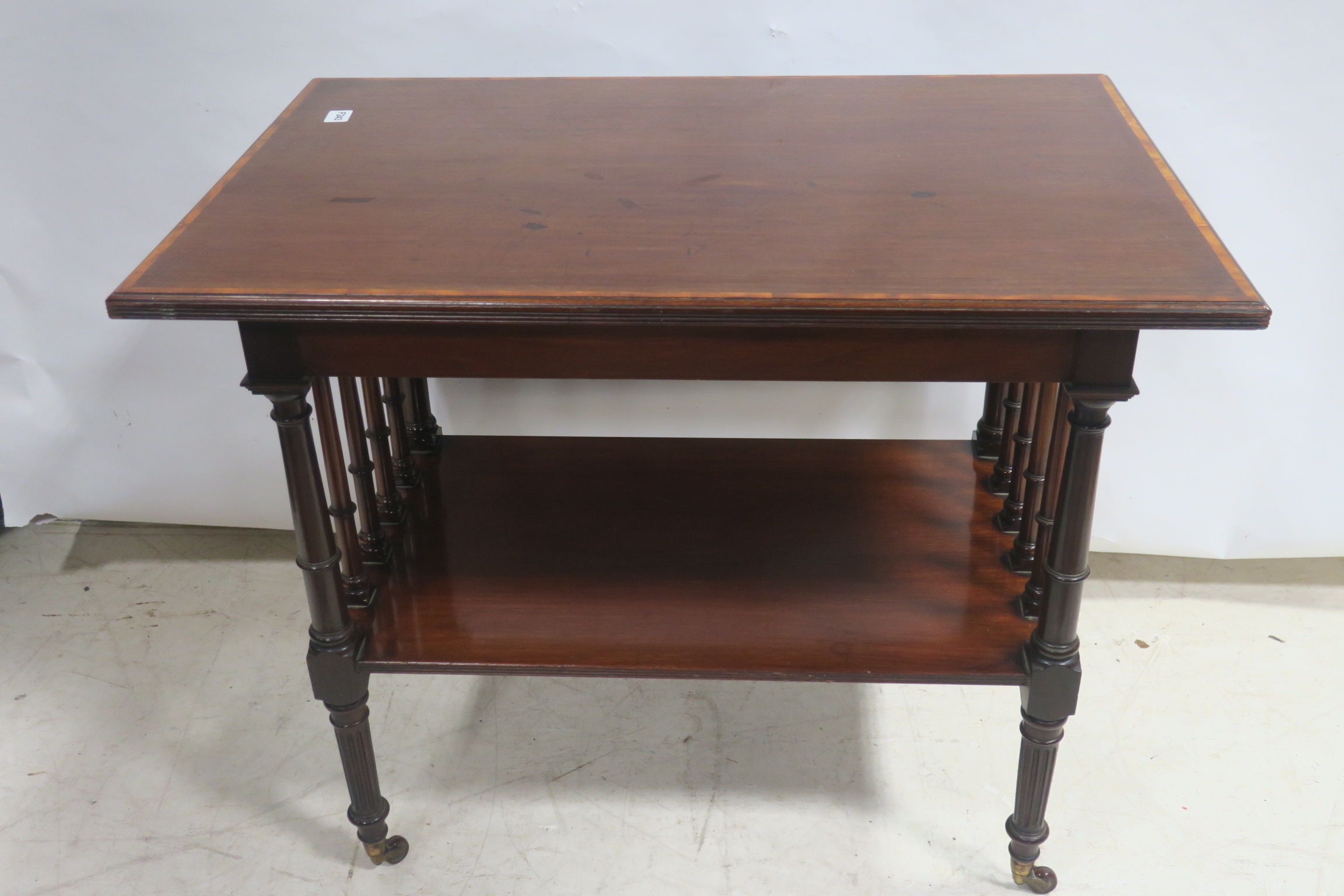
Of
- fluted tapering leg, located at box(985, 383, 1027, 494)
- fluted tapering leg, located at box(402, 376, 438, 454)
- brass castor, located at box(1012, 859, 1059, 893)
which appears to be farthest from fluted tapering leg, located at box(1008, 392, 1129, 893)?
fluted tapering leg, located at box(402, 376, 438, 454)

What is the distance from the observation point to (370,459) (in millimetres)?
1906

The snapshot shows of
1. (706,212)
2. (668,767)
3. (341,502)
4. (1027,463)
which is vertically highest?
(706,212)

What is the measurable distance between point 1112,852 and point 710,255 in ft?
3.95

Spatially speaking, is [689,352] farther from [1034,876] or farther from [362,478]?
[1034,876]

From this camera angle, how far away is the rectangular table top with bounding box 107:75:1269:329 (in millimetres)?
1376

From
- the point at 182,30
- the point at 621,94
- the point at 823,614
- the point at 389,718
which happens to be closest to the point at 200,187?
the point at 182,30

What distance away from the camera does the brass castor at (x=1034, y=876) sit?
1.86 m

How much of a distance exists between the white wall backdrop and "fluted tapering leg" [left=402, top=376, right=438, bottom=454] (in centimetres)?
30

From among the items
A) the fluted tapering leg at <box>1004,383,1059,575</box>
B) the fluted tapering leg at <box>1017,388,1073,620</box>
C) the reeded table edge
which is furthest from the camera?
the fluted tapering leg at <box>1004,383,1059,575</box>

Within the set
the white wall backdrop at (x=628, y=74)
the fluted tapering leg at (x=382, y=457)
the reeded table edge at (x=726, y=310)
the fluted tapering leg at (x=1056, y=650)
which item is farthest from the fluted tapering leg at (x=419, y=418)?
the fluted tapering leg at (x=1056, y=650)

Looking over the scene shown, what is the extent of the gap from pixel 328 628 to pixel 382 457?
1.06 ft

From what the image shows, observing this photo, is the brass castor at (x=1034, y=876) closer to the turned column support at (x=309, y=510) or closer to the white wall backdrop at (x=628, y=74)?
the white wall backdrop at (x=628, y=74)

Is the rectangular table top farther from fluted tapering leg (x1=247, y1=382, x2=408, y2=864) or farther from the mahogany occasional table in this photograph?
fluted tapering leg (x1=247, y1=382, x2=408, y2=864)

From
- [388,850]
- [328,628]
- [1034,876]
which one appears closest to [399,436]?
[328,628]
